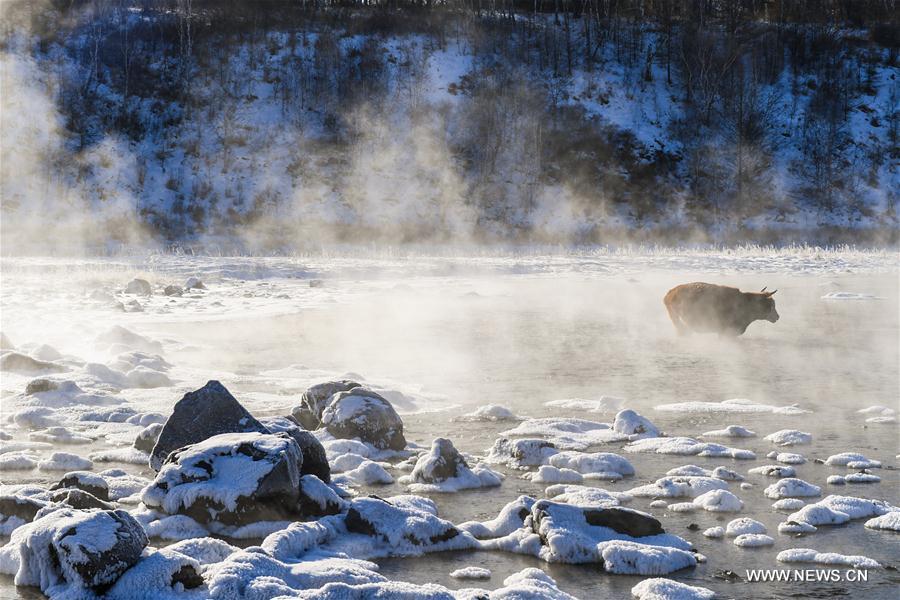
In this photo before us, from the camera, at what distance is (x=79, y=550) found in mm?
3895

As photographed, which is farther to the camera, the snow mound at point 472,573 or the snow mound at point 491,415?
the snow mound at point 491,415

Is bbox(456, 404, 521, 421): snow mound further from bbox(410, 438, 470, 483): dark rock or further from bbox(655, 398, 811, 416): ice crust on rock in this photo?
bbox(410, 438, 470, 483): dark rock

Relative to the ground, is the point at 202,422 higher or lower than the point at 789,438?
higher

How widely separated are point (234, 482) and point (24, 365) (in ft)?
17.9

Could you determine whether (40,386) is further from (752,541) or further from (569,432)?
(752,541)

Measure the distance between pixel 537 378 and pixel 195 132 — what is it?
41.1 meters

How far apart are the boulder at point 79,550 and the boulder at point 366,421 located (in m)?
2.59

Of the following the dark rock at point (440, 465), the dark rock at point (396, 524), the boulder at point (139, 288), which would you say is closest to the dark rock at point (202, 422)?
the dark rock at point (440, 465)

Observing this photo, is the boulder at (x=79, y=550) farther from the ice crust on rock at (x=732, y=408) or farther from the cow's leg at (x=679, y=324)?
the cow's leg at (x=679, y=324)

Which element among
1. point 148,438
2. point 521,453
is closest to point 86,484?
point 148,438

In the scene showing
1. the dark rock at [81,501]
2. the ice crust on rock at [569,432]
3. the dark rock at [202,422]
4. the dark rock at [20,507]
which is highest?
the dark rock at [202,422]

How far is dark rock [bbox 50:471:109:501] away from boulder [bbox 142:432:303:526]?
361 millimetres

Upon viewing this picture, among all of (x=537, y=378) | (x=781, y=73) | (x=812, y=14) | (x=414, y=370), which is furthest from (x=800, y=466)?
(x=812, y=14)

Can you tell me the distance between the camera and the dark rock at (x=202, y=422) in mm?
5895
